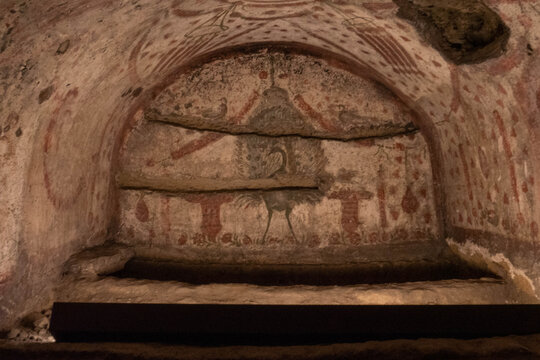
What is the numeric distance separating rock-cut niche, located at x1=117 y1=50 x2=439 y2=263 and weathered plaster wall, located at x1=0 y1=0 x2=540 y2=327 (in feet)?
0.58

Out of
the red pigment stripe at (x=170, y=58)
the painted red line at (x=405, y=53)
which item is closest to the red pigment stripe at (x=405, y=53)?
the painted red line at (x=405, y=53)

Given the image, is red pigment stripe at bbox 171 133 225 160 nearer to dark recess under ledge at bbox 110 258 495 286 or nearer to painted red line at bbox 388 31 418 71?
dark recess under ledge at bbox 110 258 495 286

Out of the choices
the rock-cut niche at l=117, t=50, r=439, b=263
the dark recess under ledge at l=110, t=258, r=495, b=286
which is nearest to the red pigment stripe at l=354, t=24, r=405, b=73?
the rock-cut niche at l=117, t=50, r=439, b=263

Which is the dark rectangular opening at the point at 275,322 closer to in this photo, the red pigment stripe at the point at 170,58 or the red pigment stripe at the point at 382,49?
the red pigment stripe at the point at 382,49

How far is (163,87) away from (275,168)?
1328 millimetres

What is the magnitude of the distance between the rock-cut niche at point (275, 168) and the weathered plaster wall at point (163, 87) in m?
0.18

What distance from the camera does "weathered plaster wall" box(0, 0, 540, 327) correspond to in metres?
2.31

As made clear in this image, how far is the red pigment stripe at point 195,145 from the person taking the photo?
4.05 metres

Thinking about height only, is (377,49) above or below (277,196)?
above

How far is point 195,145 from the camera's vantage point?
405 cm

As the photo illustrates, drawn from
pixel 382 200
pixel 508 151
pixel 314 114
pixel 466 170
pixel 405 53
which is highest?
pixel 405 53

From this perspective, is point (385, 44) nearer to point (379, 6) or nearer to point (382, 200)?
Answer: point (379, 6)

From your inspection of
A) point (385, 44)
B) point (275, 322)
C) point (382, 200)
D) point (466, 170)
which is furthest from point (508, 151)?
point (275, 322)

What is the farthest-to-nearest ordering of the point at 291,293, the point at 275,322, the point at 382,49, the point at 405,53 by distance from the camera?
1. the point at 382,49
2. the point at 405,53
3. the point at 291,293
4. the point at 275,322
